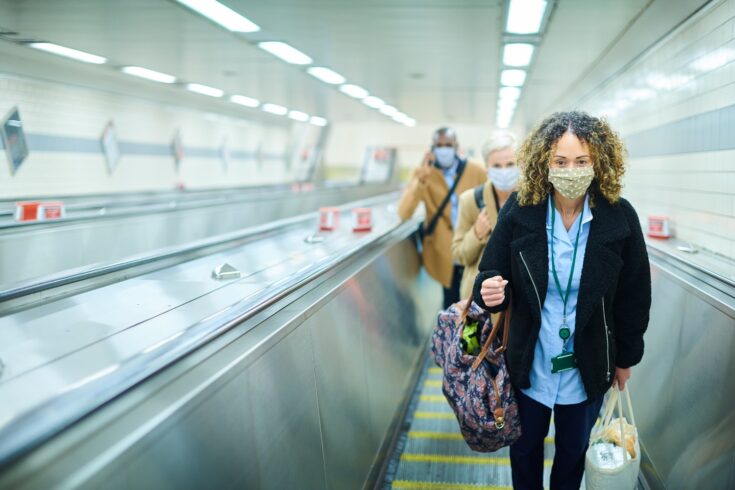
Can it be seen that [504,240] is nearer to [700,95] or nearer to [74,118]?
[700,95]

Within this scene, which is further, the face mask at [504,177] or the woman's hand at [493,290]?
the face mask at [504,177]

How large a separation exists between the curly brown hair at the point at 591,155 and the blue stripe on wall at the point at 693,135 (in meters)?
1.71

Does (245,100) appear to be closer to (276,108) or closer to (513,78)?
(276,108)

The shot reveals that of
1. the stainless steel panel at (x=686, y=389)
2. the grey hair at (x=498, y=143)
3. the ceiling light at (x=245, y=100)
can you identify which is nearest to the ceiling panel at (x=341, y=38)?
the ceiling light at (x=245, y=100)

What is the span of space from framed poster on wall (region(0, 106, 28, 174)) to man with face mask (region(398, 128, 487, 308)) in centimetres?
613

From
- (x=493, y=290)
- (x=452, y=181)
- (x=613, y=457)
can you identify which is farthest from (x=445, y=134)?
(x=613, y=457)

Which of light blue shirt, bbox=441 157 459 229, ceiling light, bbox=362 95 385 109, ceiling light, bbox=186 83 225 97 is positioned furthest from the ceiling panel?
ceiling light, bbox=362 95 385 109

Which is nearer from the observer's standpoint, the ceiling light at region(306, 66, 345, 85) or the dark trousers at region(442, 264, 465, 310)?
the dark trousers at region(442, 264, 465, 310)

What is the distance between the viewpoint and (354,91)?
1088 cm

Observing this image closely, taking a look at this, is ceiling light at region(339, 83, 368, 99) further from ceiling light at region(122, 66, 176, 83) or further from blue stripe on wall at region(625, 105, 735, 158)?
blue stripe on wall at region(625, 105, 735, 158)

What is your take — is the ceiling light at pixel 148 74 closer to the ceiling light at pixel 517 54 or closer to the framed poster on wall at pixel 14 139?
the framed poster on wall at pixel 14 139

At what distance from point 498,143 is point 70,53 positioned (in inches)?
235

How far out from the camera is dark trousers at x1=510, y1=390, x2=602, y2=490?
8.25 ft

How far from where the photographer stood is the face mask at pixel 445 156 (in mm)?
4742
